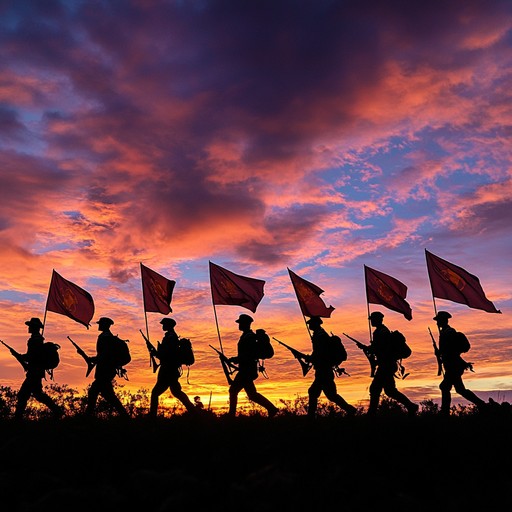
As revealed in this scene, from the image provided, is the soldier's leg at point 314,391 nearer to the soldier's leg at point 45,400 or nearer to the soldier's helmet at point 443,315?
the soldier's helmet at point 443,315

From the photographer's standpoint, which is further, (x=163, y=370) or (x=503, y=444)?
(x=163, y=370)

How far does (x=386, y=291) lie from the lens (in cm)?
1834

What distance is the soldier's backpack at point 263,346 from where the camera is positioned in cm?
1542

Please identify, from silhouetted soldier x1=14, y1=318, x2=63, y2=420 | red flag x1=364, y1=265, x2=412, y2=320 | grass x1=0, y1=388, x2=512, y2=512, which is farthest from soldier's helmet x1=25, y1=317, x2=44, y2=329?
red flag x1=364, y1=265, x2=412, y2=320

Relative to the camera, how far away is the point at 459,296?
17406 millimetres

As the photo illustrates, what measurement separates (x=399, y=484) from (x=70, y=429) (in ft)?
18.0

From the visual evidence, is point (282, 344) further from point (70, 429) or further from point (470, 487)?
point (470, 487)

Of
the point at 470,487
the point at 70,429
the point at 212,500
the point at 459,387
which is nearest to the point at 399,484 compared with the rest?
the point at 470,487

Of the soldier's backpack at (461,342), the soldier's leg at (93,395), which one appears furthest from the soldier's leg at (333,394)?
the soldier's leg at (93,395)

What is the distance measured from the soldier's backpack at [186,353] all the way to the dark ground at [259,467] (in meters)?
4.37

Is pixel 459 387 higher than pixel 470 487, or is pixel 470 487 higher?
pixel 459 387

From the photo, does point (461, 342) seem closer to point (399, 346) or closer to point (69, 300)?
point (399, 346)

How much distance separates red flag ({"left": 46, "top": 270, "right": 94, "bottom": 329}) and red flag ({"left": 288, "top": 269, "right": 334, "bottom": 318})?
581cm

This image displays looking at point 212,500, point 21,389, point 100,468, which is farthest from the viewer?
point 21,389
